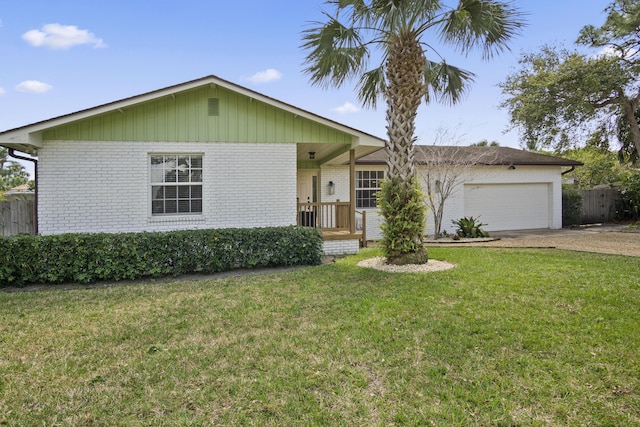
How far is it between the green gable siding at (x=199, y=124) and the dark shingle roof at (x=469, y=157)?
483 cm

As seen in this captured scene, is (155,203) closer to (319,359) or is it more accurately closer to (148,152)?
(148,152)

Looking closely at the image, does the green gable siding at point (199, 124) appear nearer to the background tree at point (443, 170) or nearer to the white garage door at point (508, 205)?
the background tree at point (443, 170)

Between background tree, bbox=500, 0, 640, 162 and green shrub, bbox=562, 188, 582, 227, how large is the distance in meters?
2.62

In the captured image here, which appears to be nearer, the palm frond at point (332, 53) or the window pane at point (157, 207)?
the palm frond at point (332, 53)

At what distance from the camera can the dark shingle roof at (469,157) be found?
47.8 ft

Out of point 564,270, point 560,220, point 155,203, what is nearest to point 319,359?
point 564,270

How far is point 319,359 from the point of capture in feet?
12.1

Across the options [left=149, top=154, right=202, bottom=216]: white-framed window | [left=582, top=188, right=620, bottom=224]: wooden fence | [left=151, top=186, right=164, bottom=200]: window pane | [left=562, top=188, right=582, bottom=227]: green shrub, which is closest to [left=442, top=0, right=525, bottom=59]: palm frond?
[left=149, top=154, right=202, bottom=216]: white-framed window

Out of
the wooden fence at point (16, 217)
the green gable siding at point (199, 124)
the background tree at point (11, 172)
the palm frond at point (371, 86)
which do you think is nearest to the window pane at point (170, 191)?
the green gable siding at point (199, 124)

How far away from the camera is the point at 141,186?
8.96 metres

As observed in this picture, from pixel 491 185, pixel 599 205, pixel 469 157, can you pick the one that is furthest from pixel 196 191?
pixel 599 205

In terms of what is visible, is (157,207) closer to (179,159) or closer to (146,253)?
(179,159)

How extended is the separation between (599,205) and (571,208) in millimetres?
2311

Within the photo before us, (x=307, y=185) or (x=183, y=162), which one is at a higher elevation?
(x=183, y=162)
